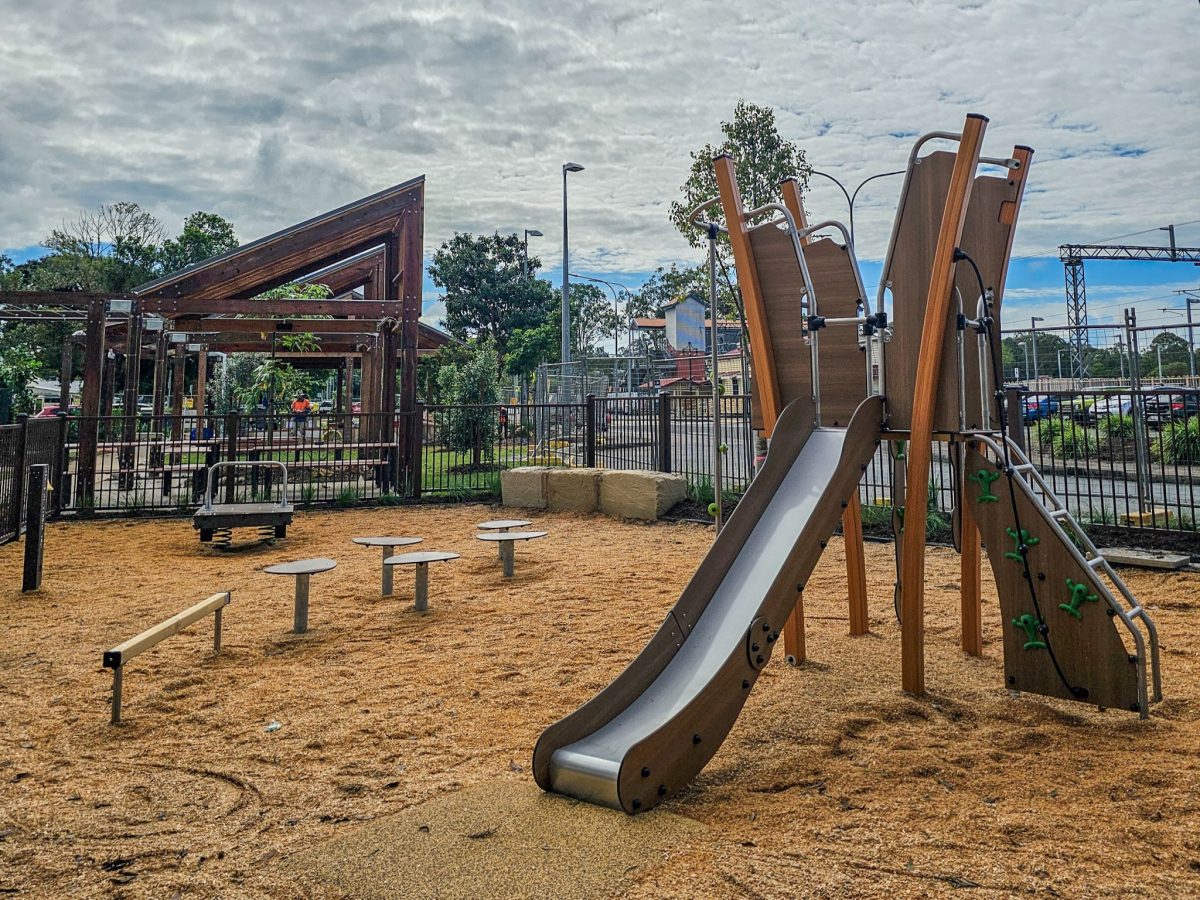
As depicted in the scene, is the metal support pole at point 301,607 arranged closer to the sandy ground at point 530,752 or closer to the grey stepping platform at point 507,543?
the sandy ground at point 530,752

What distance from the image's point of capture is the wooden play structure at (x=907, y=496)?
8.92 feet

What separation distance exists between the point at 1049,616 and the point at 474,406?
1024cm

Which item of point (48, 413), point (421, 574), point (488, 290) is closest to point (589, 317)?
point (488, 290)

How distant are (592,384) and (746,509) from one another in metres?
25.0

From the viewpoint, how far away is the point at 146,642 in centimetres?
370

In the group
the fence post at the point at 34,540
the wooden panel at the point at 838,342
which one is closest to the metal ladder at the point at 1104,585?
the wooden panel at the point at 838,342

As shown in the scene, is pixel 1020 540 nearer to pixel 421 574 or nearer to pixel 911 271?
pixel 911 271

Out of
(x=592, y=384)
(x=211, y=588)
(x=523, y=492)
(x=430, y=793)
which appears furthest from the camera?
(x=592, y=384)

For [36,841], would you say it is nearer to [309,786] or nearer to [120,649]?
[309,786]

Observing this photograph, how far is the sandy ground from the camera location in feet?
7.02

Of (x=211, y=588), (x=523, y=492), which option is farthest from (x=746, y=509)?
(x=523, y=492)

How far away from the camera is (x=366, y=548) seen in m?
8.66

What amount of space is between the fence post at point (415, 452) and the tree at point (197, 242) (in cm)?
4363

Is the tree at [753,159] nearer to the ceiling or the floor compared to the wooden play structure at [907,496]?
nearer to the ceiling
